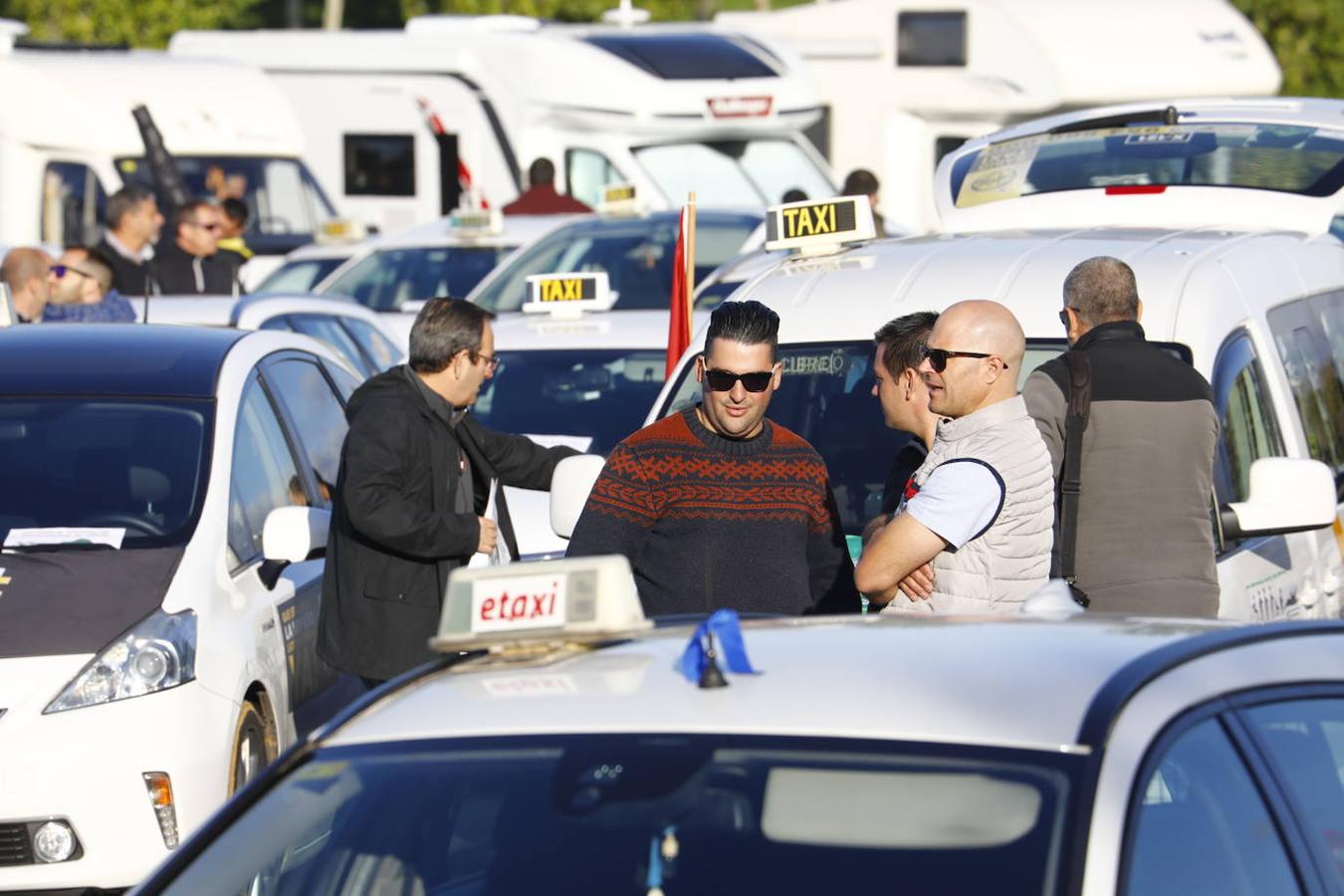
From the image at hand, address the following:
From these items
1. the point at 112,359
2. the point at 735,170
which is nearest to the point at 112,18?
the point at 735,170

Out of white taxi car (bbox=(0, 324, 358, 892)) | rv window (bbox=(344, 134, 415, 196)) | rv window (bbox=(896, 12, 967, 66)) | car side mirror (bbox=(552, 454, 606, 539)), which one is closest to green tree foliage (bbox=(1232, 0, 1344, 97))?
rv window (bbox=(896, 12, 967, 66))

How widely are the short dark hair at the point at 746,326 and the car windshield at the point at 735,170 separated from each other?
579 inches

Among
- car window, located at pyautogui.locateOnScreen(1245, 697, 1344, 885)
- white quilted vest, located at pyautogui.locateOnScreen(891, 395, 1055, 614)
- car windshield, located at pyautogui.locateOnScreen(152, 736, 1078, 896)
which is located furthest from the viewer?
white quilted vest, located at pyautogui.locateOnScreen(891, 395, 1055, 614)

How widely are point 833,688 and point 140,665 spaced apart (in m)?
3.71

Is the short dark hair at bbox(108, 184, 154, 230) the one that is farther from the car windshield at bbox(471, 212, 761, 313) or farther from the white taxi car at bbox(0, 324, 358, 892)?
the white taxi car at bbox(0, 324, 358, 892)

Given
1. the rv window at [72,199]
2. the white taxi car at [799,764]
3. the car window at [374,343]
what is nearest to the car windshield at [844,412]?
the white taxi car at [799,764]

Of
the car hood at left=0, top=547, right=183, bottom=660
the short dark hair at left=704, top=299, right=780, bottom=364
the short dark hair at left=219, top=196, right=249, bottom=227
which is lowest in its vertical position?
the car hood at left=0, top=547, right=183, bottom=660

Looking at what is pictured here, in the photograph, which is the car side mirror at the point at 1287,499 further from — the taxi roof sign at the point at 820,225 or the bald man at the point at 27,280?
the bald man at the point at 27,280

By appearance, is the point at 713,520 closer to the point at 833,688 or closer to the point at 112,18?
the point at 833,688

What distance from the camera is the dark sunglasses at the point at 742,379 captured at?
5.46 metres

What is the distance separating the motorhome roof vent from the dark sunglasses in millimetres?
16385

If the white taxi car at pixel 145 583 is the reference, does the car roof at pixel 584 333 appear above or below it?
above

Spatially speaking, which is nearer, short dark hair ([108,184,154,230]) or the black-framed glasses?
the black-framed glasses

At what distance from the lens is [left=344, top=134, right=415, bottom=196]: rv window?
22.8m
